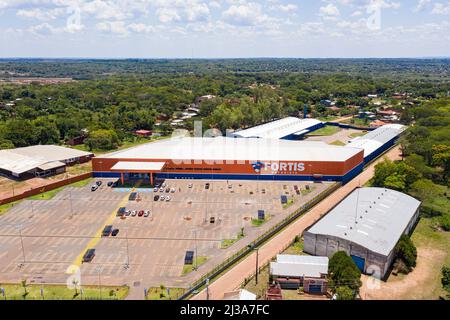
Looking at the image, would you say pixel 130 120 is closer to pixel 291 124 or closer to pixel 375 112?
pixel 291 124

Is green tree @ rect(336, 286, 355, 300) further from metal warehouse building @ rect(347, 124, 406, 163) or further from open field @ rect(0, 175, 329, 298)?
metal warehouse building @ rect(347, 124, 406, 163)

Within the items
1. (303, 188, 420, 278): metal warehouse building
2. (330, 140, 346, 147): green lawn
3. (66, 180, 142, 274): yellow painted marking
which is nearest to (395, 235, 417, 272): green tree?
(303, 188, 420, 278): metal warehouse building

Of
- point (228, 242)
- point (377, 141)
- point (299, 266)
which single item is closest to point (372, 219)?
point (299, 266)

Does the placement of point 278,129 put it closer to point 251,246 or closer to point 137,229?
point 251,246

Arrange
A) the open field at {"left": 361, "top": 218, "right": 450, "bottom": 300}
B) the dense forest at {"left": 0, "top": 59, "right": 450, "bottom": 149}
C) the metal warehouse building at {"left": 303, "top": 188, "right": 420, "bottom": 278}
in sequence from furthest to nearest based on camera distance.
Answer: the dense forest at {"left": 0, "top": 59, "right": 450, "bottom": 149}, the metal warehouse building at {"left": 303, "top": 188, "right": 420, "bottom": 278}, the open field at {"left": 361, "top": 218, "right": 450, "bottom": 300}

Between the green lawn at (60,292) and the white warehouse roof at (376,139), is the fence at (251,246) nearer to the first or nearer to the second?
the green lawn at (60,292)

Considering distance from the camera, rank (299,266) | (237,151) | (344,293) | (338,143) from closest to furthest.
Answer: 1. (344,293)
2. (299,266)
3. (237,151)
4. (338,143)

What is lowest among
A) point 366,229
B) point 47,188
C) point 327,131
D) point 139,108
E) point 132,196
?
point 132,196
